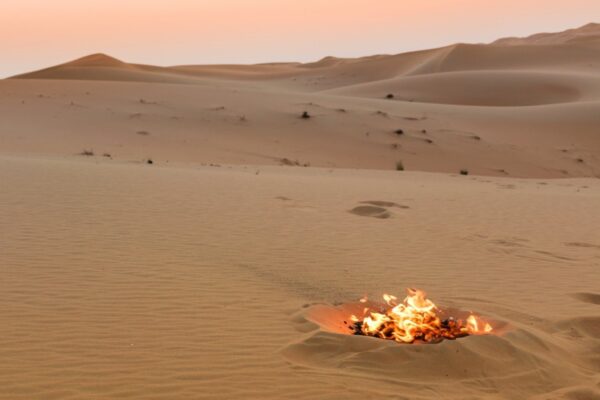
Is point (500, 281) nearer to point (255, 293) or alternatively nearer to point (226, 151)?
point (255, 293)

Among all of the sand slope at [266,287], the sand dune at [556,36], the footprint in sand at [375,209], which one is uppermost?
the sand dune at [556,36]

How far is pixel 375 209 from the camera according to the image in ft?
40.8

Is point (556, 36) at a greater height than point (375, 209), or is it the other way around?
point (556, 36)

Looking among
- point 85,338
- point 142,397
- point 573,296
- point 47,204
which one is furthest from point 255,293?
point 47,204

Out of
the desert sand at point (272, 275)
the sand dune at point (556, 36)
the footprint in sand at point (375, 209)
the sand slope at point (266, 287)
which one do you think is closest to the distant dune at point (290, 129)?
the desert sand at point (272, 275)

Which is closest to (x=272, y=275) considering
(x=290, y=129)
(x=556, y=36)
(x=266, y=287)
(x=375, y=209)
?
(x=266, y=287)

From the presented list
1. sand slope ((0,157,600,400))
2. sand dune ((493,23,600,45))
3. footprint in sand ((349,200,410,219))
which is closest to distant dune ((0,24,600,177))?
footprint in sand ((349,200,410,219))

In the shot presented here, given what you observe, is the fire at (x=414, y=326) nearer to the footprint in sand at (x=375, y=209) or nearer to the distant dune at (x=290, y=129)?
the footprint in sand at (x=375, y=209)

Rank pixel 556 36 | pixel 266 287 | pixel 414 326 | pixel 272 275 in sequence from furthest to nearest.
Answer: pixel 556 36, pixel 272 275, pixel 266 287, pixel 414 326

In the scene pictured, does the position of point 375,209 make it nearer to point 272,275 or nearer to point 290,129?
point 272,275

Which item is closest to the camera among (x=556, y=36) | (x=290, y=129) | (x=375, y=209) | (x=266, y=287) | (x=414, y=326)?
(x=414, y=326)

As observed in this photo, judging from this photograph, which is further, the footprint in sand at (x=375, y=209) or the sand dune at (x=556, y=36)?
the sand dune at (x=556, y=36)

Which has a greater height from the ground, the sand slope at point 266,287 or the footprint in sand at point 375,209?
the sand slope at point 266,287

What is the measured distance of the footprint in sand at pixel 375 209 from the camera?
39.4 feet
